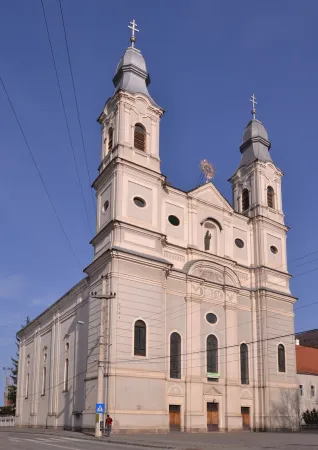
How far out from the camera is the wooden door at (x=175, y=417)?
34.7 m

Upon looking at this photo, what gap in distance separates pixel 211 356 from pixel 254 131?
2173 cm

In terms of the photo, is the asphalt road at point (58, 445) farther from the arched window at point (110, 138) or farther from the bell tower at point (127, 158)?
the arched window at point (110, 138)

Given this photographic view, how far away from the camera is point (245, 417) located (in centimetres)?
3906

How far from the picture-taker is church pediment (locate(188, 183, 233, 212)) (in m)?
42.2

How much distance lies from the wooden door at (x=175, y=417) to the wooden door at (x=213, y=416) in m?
2.60

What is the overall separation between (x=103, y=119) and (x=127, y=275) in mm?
13850

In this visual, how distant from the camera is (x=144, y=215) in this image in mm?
37062

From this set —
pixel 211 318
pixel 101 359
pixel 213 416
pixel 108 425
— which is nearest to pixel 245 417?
pixel 213 416

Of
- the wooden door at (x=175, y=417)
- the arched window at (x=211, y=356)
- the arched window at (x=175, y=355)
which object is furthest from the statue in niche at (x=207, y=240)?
the wooden door at (x=175, y=417)

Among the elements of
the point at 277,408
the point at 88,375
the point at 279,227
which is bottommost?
the point at 277,408

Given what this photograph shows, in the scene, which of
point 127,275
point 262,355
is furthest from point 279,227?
point 127,275

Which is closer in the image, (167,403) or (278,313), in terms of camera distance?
(167,403)

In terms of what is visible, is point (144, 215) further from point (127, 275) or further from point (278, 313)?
point (278, 313)

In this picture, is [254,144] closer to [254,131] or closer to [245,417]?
[254,131]
